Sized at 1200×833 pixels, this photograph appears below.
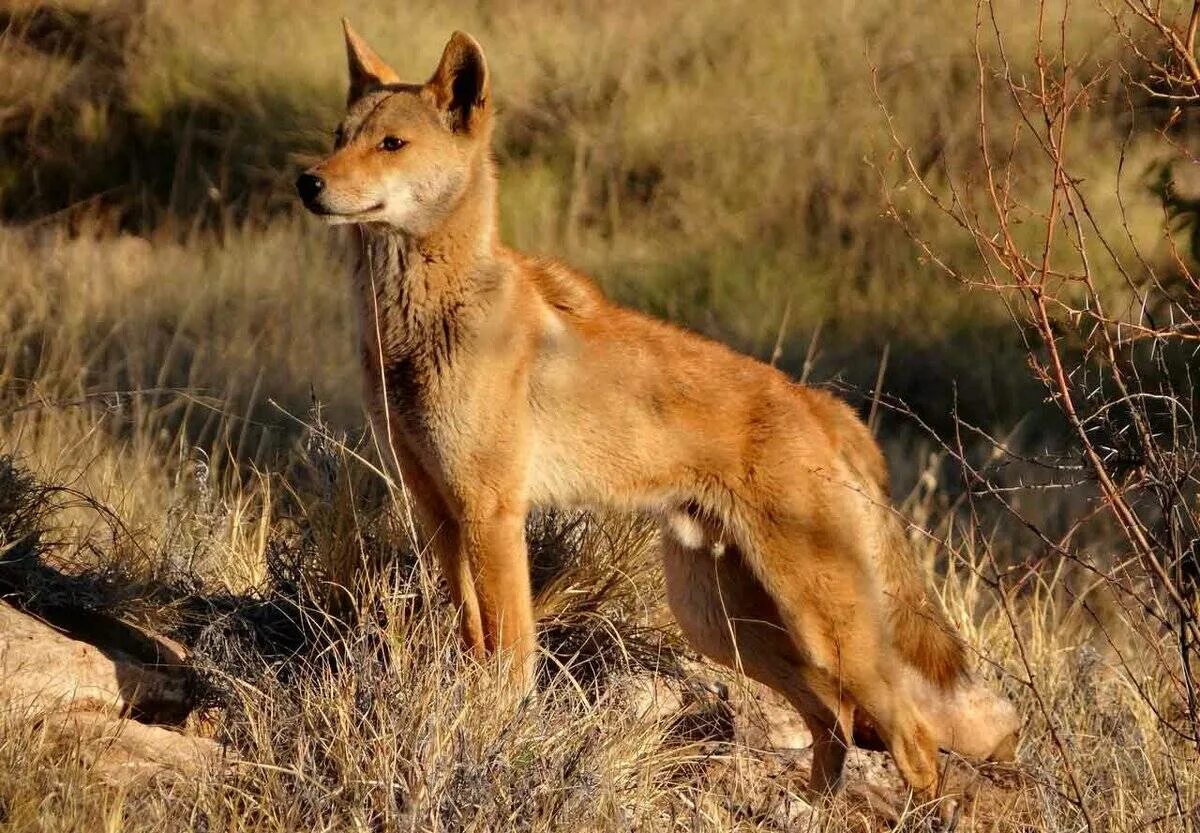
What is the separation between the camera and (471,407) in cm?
498

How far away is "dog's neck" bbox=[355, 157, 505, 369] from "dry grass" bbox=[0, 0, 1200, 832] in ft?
1.34

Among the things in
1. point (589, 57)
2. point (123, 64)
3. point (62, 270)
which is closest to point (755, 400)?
point (62, 270)

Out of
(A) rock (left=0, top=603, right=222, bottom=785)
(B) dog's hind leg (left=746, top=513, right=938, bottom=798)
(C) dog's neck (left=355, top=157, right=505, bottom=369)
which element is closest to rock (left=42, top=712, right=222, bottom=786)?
(A) rock (left=0, top=603, right=222, bottom=785)

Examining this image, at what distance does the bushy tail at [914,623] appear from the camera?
544 centimetres

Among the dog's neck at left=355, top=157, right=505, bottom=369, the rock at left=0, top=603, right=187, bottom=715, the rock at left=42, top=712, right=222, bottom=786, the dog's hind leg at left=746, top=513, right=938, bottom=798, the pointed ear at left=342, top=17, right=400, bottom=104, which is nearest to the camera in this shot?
the rock at left=42, top=712, right=222, bottom=786

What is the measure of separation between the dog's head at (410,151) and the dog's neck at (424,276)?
5cm

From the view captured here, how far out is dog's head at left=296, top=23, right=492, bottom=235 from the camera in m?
4.96

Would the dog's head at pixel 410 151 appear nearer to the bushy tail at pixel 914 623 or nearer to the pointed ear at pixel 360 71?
the pointed ear at pixel 360 71

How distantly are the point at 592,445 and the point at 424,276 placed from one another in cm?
70

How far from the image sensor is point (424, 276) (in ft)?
17.0

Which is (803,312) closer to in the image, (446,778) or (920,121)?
(920,121)

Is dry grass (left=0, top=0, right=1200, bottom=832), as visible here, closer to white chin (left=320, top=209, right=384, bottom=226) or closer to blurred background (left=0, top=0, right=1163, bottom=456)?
blurred background (left=0, top=0, right=1163, bottom=456)

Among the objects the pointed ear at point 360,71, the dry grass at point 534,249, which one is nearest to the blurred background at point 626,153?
the dry grass at point 534,249

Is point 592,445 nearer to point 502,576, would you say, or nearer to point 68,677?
point 502,576
